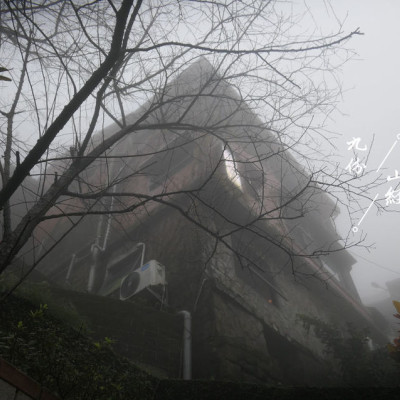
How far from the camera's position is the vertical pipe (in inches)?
161

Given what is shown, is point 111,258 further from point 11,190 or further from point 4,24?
point 11,190

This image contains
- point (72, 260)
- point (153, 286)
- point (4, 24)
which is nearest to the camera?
point (4, 24)

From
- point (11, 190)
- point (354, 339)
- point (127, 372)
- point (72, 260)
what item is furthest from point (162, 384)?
point (72, 260)

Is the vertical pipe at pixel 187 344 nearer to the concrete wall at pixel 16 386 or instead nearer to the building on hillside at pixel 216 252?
the building on hillside at pixel 216 252

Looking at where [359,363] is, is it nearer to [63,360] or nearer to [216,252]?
[216,252]

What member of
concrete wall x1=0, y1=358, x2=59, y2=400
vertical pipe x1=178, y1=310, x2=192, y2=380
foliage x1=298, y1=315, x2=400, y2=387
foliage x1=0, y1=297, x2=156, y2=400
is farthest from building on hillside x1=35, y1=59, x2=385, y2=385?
concrete wall x1=0, y1=358, x2=59, y2=400

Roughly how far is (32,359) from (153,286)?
11.1 feet

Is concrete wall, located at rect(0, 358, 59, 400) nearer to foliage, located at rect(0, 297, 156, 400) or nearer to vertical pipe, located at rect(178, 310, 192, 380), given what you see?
foliage, located at rect(0, 297, 156, 400)

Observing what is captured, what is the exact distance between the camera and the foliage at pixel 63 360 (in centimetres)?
182

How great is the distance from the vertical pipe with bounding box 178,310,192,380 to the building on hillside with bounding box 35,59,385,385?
238 mm

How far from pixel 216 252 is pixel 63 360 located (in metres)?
4.10

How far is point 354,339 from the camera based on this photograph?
604 centimetres

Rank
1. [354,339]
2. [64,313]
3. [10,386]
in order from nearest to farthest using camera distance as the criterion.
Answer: [10,386] < [64,313] < [354,339]

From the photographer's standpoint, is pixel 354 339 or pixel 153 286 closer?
pixel 153 286
